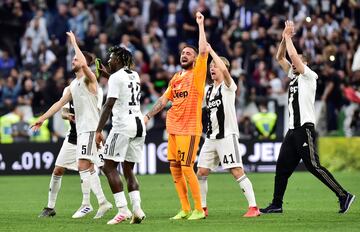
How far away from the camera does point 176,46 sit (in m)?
31.6

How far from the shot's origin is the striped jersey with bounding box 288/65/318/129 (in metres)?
15.9

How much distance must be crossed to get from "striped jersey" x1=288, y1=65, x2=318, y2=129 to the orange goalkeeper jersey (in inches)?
64.2

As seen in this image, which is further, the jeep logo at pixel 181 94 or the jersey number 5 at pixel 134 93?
the jeep logo at pixel 181 94

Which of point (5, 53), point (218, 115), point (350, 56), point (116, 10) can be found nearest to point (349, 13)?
point (350, 56)

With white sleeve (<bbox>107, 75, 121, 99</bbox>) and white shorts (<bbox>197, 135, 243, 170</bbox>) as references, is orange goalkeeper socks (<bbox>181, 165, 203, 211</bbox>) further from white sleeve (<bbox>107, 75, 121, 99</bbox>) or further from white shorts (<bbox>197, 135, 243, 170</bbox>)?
white sleeve (<bbox>107, 75, 121, 99</bbox>)

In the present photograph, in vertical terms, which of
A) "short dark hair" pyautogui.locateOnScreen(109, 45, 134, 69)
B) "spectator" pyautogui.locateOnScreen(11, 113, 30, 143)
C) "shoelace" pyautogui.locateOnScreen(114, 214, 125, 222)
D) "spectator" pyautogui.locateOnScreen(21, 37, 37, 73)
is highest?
"spectator" pyautogui.locateOnScreen(21, 37, 37, 73)

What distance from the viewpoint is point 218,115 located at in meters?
15.8

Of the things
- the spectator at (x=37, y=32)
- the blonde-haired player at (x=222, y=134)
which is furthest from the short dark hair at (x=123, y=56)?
the spectator at (x=37, y=32)

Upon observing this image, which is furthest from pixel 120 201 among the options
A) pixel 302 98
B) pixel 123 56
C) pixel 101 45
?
pixel 101 45

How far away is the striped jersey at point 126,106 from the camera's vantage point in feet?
47.0

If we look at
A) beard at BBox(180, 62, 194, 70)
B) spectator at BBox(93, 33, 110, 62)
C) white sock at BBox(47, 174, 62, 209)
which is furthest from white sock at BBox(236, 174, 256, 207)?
spectator at BBox(93, 33, 110, 62)

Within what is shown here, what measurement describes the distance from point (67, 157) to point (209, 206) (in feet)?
8.67

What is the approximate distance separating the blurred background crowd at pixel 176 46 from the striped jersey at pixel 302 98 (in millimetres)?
11450

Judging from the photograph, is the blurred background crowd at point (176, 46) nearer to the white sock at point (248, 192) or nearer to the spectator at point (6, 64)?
the spectator at point (6, 64)
